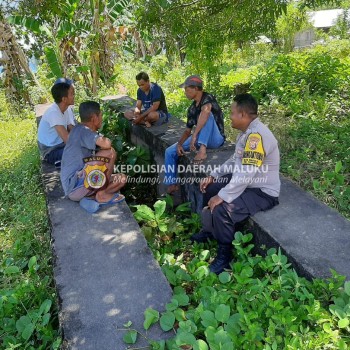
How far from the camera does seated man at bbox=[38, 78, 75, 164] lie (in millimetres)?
4336

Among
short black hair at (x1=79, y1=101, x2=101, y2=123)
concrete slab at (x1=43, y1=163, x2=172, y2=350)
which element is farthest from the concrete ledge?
short black hair at (x1=79, y1=101, x2=101, y2=123)

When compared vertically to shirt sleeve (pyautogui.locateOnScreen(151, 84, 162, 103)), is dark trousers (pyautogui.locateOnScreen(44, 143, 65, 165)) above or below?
below

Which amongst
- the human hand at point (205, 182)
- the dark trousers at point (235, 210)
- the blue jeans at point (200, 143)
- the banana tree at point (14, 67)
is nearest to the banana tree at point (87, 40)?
the banana tree at point (14, 67)

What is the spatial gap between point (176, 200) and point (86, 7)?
7.14 meters

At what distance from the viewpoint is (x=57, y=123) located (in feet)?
14.3

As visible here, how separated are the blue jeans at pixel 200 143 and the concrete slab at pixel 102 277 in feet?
3.63

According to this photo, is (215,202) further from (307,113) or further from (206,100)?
(307,113)

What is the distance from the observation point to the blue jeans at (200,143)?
4.03 meters

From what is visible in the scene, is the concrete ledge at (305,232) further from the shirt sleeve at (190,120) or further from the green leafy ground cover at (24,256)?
the green leafy ground cover at (24,256)

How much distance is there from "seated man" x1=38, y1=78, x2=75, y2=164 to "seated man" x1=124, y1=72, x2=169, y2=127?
121cm

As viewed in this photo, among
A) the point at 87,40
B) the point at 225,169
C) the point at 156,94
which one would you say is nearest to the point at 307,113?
the point at 156,94

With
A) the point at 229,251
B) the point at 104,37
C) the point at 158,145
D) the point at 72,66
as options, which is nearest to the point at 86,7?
the point at 104,37

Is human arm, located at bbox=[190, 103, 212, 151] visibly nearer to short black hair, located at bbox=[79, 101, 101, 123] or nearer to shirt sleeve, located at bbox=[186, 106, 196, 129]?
shirt sleeve, located at bbox=[186, 106, 196, 129]

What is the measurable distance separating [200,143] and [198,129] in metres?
0.16
